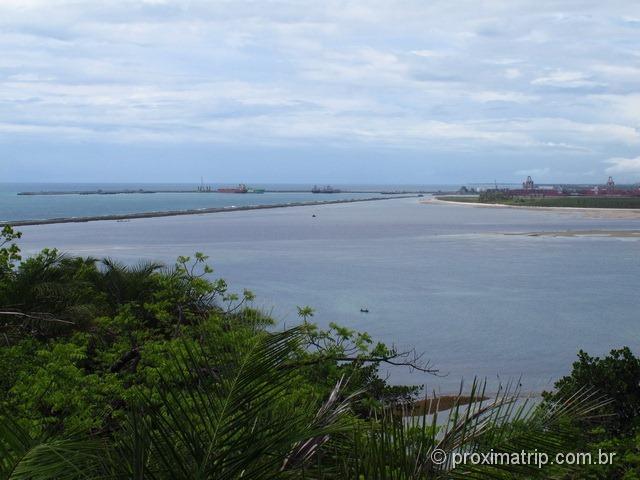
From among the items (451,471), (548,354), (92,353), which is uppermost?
(451,471)

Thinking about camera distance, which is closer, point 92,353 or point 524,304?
point 92,353

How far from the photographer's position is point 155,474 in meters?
3.12

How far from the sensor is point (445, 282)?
137ft

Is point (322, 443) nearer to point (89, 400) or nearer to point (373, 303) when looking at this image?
point (89, 400)

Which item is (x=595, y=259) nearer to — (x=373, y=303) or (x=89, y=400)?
(x=373, y=303)

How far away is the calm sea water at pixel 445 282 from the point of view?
24938 millimetres

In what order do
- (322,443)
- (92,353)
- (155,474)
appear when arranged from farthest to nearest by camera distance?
(92,353)
(322,443)
(155,474)

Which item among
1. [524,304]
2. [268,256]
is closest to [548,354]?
[524,304]

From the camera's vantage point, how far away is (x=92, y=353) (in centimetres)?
1337

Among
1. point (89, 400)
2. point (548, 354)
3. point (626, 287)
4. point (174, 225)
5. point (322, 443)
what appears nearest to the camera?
point (322, 443)

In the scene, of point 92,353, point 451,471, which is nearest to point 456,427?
point 451,471

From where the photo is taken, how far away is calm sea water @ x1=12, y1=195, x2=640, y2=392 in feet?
81.8

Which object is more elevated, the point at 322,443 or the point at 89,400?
the point at 322,443

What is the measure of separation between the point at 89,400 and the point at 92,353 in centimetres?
513
